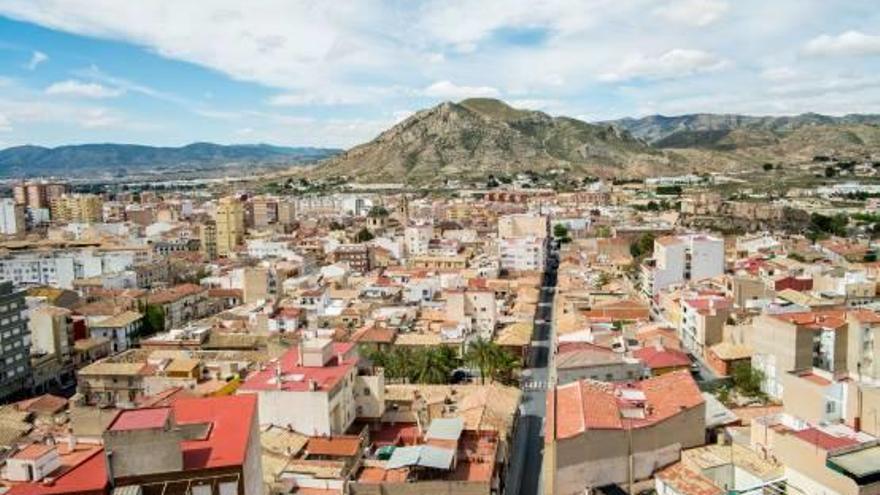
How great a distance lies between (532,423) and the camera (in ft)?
102

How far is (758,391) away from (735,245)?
130 ft

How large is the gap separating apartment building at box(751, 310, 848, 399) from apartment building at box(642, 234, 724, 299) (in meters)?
20.0

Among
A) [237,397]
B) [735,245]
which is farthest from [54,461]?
[735,245]

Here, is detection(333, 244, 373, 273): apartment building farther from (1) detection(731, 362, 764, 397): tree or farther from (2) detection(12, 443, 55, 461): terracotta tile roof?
(2) detection(12, 443, 55, 461): terracotta tile roof

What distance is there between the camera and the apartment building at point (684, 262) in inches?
2149

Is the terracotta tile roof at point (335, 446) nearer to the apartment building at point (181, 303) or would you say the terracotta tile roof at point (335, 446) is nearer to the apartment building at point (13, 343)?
the apartment building at point (13, 343)

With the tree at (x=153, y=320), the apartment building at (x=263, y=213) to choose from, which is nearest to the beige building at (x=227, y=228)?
the apartment building at (x=263, y=213)

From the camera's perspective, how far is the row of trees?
116ft

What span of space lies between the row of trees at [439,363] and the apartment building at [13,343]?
20.5m

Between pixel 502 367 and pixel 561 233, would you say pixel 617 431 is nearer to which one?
pixel 502 367

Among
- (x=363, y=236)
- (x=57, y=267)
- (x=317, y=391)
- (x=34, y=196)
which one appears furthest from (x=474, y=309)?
(x=34, y=196)

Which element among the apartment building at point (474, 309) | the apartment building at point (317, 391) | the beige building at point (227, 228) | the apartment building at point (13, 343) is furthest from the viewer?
the beige building at point (227, 228)

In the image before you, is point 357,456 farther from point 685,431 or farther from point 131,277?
point 131,277

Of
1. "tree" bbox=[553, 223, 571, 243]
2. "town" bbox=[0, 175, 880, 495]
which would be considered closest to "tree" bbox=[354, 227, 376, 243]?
"town" bbox=[0, 175, 880, 495]
